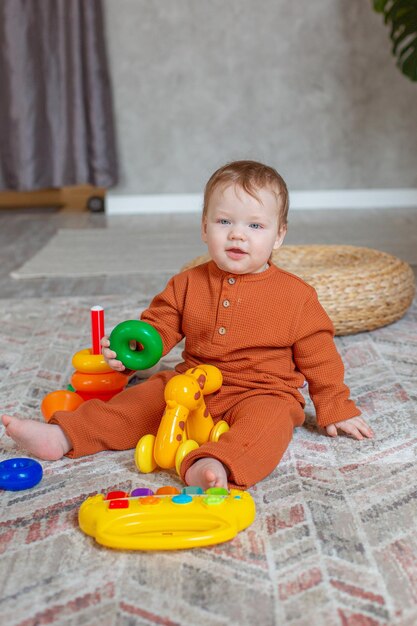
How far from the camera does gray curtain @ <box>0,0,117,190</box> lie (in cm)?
338

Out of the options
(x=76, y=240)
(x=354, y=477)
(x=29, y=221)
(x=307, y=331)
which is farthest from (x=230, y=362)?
(x=29, y=221)

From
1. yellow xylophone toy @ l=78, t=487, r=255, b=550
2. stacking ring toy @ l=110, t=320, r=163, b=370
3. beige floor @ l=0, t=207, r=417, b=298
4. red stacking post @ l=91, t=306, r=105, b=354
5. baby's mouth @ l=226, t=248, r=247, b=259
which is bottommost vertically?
beige floor @ l=0, t=207, r=417, b=298

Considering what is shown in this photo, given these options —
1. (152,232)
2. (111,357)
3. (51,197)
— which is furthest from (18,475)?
(51,197)

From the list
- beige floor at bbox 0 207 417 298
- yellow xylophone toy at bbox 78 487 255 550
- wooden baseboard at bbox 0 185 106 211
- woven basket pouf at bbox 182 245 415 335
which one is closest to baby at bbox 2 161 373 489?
yellow xylophone toy at bbox 78 487 255 550

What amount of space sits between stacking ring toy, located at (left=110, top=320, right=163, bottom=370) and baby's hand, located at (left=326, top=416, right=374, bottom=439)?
0.97ft

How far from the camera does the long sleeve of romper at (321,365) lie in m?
1.20

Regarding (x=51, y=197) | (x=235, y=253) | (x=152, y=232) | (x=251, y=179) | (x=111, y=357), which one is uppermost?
A: (x=251, y=179)

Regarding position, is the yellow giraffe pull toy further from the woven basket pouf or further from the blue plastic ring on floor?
the woven basket pouf

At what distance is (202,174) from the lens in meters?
3.66

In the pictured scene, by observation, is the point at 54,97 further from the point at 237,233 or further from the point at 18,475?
the point at 18,475

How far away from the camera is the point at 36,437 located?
3.69 feet

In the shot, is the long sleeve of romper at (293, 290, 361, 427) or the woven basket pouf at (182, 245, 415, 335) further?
the woven basket pouf at (182, 245, 415, 335)

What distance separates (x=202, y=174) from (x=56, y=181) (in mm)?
678

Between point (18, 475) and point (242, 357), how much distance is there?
1.24 feet
